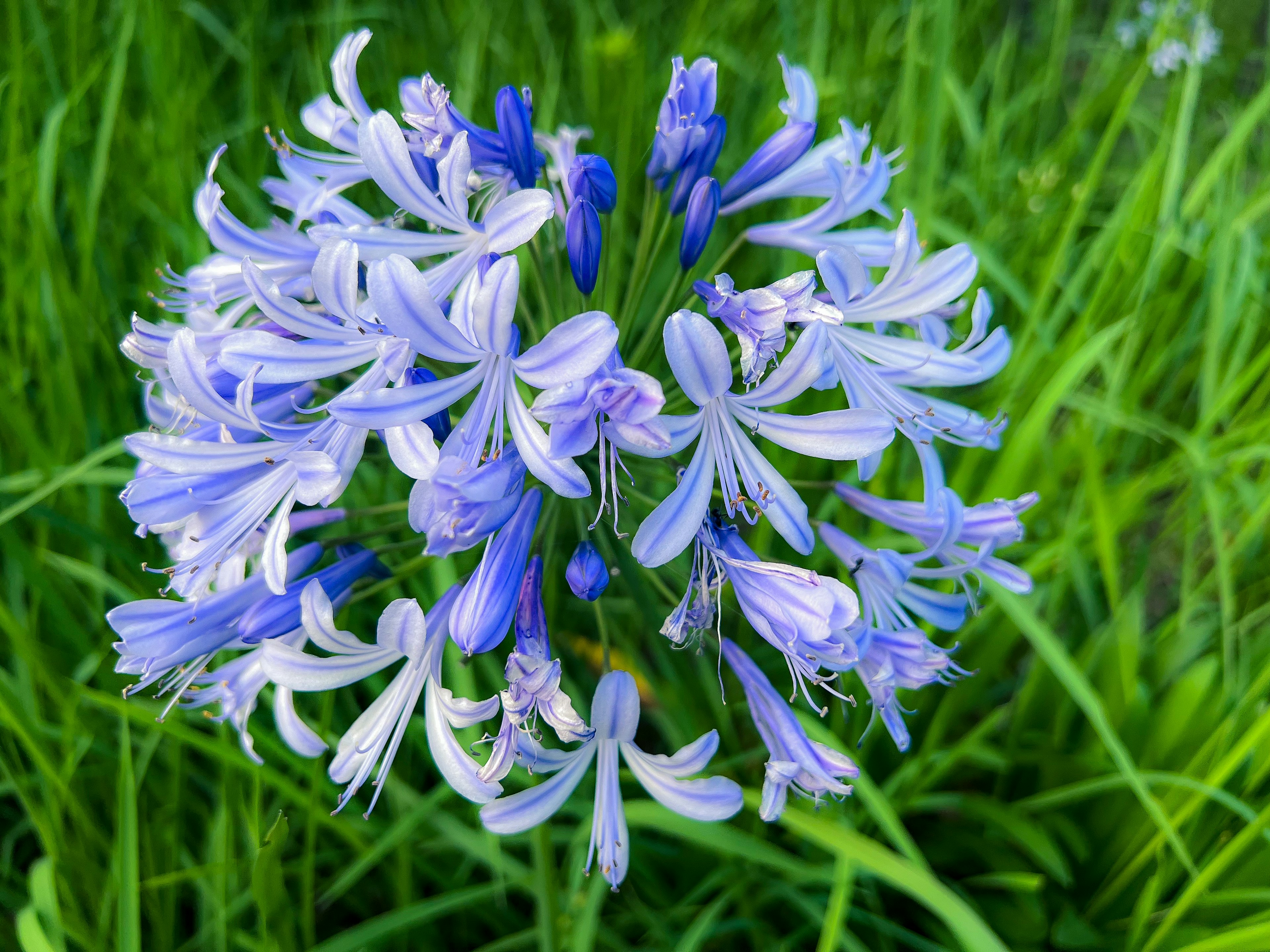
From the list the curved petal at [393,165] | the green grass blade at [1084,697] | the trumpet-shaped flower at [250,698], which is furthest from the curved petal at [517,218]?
the green grass blade at [1084,697]

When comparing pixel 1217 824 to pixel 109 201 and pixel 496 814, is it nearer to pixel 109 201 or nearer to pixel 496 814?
pixel 496 814

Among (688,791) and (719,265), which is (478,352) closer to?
(719,265)

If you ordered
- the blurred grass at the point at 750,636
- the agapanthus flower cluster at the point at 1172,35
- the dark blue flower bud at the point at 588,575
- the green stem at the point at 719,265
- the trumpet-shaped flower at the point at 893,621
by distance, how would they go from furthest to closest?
1. the agapanthus flower cluster at the point at 1172,35
2. the blurred grass at the point at 750,636
3. the green stem at the point at 719,265
4. the trumpet-shaped flower at the point at 893,621
5. the dark blue flower bud at the point at 588,575

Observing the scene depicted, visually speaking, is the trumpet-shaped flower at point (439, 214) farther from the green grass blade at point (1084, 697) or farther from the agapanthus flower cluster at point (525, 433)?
the green grass blade at point (1084, 697)

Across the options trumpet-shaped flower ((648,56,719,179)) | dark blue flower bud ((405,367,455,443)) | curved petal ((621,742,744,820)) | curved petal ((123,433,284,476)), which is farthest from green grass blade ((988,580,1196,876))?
curved petal ((123,433,284,476))

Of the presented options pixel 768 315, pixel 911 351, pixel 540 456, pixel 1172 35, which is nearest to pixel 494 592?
pixel 540 456

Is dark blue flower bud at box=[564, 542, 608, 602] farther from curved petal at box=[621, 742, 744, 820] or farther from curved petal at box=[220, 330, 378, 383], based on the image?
curved petal at box=[220, 330, 378, 383]
